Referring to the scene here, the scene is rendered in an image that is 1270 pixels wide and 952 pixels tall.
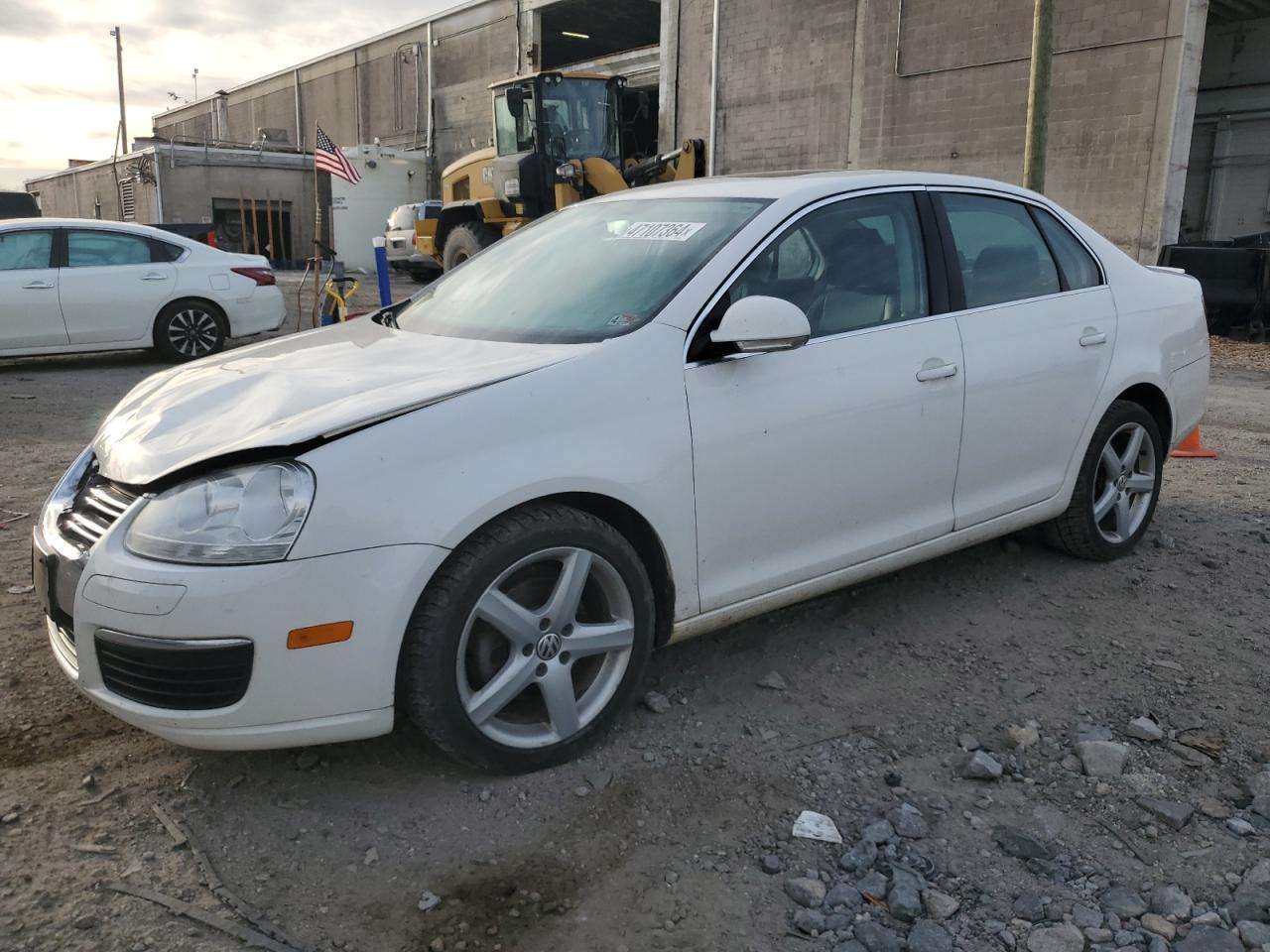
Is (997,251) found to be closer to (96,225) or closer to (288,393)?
(288,393)

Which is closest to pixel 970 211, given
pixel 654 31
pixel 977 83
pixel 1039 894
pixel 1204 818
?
pixel 1204 818

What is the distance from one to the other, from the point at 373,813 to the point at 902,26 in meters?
19.0

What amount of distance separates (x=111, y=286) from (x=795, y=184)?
8.47 metres

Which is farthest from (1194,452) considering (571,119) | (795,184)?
(571,119)

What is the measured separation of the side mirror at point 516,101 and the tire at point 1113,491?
43.7 ft

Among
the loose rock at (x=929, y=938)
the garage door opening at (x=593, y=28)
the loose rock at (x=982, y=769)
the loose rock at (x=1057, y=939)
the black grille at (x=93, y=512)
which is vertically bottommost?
the loose rock at (x=929, y=938)

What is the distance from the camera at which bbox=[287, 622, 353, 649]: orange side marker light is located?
2.39 m

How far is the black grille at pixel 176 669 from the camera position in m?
2.38

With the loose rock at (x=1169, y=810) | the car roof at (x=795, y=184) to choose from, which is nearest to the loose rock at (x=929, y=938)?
the loose rock at (x=1169, y=810)

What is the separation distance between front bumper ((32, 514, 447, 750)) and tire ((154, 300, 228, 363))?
27.7ft

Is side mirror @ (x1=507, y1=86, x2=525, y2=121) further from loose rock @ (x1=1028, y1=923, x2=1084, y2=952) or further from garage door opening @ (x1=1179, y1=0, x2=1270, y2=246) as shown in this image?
loose rock @ (x1=1028, y1=923, x2=1084, y2=952)

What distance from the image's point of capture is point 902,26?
1859 cm

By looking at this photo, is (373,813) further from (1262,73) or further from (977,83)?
(1262,73)

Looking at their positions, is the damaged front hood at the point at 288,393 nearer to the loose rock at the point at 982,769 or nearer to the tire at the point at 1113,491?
the loose rock at the point at 982,769
